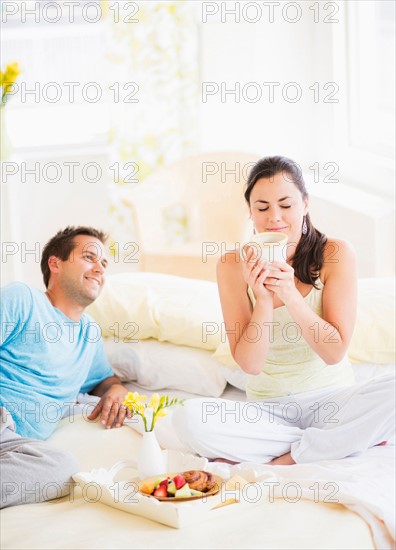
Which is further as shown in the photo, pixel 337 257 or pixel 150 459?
pixel 337 257

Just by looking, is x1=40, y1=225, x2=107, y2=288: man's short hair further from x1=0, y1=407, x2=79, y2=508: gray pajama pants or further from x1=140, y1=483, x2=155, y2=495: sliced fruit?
x1=140, y1=483, x2=155, y2=495: sliced fruit

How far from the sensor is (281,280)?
230 cm

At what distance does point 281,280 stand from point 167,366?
2.30ft

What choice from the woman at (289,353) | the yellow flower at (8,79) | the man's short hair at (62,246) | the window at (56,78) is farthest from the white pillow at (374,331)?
the window at (56,78)

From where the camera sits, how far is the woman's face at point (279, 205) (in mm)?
2414

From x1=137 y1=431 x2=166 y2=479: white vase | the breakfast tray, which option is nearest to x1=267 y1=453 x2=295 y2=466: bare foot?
the breakfast tray

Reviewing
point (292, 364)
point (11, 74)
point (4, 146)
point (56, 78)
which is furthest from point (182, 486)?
point (56, 78)

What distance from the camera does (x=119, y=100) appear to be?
17.1 feet

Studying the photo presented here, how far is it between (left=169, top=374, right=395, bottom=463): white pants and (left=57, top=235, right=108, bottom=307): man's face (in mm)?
461

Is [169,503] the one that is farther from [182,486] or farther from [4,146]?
[4,146]

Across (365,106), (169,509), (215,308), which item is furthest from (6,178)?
(169,509)

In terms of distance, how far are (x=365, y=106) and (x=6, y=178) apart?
4.96 ft

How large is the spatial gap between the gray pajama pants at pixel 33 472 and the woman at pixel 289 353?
0.99 feet

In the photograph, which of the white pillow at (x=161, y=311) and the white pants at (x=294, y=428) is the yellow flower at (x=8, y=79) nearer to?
the white pillow at (x=161, y=311)
